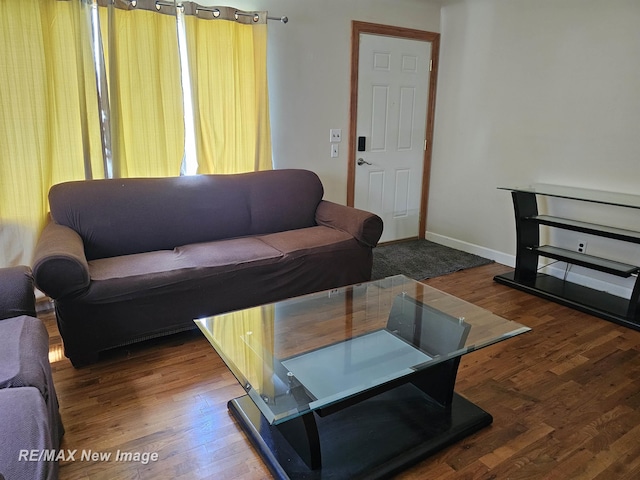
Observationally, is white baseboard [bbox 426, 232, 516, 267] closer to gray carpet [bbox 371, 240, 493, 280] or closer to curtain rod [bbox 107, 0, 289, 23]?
gray carpet [bbox 371, 240, 493, 280]

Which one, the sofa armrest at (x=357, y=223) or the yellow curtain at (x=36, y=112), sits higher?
the yellow curtain at (x=36, y=112)

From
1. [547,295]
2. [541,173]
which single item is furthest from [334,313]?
[541,173]

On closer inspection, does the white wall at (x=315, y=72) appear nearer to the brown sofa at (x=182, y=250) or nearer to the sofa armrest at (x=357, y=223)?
the brown sofa at (x=182, y=250)

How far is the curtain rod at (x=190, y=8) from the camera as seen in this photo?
2.80m

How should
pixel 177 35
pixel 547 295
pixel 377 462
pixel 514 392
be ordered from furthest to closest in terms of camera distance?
pixel 547 295 → pixel 177 35 → pixel 514 392 → pixel 377 462

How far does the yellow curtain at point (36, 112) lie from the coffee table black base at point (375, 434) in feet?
6.20

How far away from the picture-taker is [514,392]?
2133mm

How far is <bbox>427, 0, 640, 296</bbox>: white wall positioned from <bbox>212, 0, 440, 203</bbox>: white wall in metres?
0.67

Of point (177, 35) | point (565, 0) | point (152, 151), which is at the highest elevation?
point (565, 0)

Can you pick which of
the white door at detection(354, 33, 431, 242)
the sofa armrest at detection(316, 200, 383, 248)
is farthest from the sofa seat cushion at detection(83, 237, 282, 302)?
the white door at detection(354, 33, 431, 242)

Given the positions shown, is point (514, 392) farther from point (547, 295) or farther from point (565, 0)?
point (565, 0)

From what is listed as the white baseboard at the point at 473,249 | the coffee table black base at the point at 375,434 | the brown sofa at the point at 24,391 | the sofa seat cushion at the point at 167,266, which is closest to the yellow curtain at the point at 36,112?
the sofa seat cushion at the point at 167,266

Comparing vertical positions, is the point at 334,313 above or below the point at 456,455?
above

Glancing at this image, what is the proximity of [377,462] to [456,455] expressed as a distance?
1.09 feet
